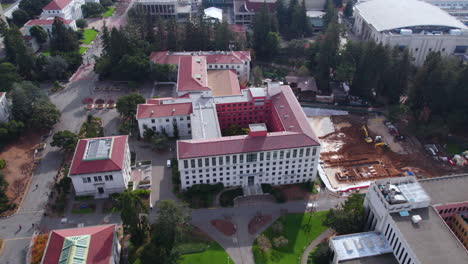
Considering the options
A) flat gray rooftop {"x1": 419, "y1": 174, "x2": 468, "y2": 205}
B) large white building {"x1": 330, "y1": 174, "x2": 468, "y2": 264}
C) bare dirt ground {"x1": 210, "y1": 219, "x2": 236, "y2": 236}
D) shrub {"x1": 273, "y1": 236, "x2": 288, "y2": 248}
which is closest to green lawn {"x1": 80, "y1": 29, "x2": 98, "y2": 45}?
bare dirt ground {"x1": 210, "y1": 219, "x2": 236, "y2": 236}

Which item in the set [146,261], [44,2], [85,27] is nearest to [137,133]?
[146,261]

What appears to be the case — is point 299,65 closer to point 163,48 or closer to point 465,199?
point 163,48

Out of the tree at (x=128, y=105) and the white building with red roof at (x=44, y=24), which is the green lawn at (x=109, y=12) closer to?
the white building with red roof at (x=44, y=24)

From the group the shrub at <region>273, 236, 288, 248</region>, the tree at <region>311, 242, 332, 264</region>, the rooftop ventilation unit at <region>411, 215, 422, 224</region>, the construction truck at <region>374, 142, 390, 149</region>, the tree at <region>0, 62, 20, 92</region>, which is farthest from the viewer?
the tree at <region>0, 62, 20, 92</region>

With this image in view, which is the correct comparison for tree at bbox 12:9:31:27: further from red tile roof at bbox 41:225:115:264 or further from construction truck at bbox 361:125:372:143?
construction truck at bbox 361:125:372:143

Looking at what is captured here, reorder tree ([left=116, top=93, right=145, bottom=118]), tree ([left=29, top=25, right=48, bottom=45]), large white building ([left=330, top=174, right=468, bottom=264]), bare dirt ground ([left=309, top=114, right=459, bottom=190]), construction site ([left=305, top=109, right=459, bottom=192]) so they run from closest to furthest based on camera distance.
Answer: large white building ([left=330, top=174, right=468, bottom=264])
construction site ([left=305, top=109, right=459, bottom=192])
bare dirt ground ([left=309, top=114, right=459, bottom=190])
tree ([left=116, top=93, right=145, bottom=118])
tree ([left=29, top=25, right=48, bottom=45])

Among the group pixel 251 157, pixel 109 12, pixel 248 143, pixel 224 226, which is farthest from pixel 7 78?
pixel 109 12

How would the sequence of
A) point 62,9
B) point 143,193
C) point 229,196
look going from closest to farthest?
A: point 143,193, point 229,196, point 62,9

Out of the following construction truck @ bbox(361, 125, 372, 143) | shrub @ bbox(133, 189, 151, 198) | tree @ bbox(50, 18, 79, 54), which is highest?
tree @ bbox(50, 18, 79, 54)

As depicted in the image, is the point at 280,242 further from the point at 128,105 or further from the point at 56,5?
the point at 56,5
